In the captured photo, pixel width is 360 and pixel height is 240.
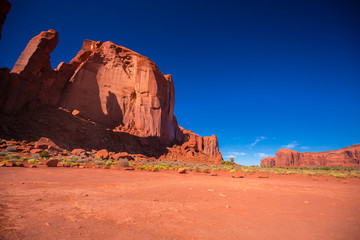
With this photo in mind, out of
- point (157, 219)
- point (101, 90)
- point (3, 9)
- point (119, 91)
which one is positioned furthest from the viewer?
point (119, 91)

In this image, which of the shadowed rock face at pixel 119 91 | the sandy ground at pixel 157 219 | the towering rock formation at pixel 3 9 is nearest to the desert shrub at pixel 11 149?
the towering rock formation at pixel 3 9

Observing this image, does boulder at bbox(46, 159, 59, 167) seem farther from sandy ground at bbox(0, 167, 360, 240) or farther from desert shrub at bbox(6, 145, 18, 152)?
sandy ground at bbox(0, 167, 360, 240)

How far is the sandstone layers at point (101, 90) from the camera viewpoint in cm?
2222

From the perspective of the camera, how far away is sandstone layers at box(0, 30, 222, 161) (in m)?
22.2

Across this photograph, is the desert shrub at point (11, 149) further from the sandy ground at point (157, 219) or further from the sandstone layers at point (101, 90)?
the sandy ground at point (157, 219)

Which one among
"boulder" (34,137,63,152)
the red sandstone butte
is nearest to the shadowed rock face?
"boulder" (34,137,63,152)

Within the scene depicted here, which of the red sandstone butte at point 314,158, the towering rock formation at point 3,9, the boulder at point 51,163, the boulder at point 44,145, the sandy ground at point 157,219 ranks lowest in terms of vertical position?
the sandy ground at point 157,219

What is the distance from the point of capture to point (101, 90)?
3241 centimetres

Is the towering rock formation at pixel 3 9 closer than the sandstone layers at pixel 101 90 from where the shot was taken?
Yes

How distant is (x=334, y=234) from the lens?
302 centimetres

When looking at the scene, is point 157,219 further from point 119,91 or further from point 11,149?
point 119,91

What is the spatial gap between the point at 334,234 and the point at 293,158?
4681 inches

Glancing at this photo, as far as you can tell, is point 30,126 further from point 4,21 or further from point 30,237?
point 30,237

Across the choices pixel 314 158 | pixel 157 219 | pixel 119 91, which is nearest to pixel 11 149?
pixel 157 219
